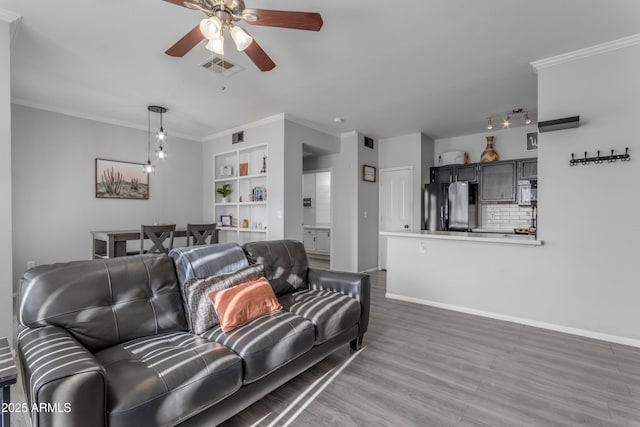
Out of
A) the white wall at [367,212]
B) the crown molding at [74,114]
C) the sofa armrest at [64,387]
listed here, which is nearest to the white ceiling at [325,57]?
the crown molding at [74,114]

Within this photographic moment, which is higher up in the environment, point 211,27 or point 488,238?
point 211,27

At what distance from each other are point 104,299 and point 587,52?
174 inches

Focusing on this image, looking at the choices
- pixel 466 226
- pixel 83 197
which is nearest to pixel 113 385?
pixel 83 197

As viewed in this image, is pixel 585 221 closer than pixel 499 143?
Yes

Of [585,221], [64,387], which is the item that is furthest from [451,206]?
[64,387]

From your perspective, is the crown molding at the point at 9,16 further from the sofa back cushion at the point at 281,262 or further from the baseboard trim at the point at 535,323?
the baseboard trim at the point at 535,323

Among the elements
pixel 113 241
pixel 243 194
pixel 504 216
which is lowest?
pixel 113 241

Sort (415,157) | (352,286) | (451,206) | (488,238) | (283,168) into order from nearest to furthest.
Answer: (352,286) < (488,238) < (283,168) < (451,206) < (415,157)

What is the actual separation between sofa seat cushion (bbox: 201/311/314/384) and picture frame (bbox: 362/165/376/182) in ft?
13.6

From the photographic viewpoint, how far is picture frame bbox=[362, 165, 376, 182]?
19.4ft

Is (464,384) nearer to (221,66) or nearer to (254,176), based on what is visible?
(221,66)

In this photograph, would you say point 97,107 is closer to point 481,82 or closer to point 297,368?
point 297,368

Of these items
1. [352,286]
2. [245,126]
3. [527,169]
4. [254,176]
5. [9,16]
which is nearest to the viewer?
[9,16]

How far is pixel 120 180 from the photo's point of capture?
5156 mm
